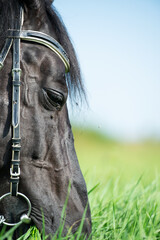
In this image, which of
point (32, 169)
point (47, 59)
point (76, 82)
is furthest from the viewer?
point (76, 82)

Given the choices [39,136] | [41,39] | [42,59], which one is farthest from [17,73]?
[39,136]

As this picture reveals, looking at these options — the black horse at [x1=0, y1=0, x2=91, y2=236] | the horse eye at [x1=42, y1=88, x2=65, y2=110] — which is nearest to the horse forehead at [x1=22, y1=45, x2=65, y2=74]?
the black horse at [x1=0, y1=0, x2=91, y2=236]

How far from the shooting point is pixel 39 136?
225 cm

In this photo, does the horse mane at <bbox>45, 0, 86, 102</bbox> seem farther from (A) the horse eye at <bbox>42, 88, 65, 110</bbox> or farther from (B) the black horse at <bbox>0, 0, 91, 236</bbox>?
(A) the horse eye at <bbox>42, 88, 65, 110</bbox>

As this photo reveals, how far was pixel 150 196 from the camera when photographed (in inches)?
132

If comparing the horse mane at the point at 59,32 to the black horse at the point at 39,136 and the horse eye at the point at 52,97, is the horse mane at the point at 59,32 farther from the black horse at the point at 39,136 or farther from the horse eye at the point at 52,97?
the horse eye at the point at 52,97

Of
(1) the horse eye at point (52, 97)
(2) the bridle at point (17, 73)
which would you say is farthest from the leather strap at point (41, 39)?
(1) the horse eye at point (52, 97)

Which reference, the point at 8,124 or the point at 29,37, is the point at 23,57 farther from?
A: the point at 8,124

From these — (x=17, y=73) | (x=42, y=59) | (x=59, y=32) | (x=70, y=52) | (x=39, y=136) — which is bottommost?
(x=39, y=136)

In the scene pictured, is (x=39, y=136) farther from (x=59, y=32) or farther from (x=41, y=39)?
(x=59, y=32)

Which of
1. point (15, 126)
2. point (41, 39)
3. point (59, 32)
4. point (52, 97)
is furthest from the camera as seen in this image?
point (59, 32)

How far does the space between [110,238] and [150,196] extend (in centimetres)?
94

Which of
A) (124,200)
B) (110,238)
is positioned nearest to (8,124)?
(110,238)

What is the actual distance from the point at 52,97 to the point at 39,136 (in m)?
0.28
